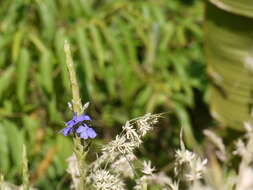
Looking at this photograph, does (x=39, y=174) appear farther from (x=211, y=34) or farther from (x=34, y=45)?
(x=211, y=34)

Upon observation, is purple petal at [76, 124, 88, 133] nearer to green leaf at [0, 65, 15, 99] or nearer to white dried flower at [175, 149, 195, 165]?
white dried flower at [175, 149, 195, 165]

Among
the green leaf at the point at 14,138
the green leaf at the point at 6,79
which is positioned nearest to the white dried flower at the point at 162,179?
the green leaf at the point at 14,138

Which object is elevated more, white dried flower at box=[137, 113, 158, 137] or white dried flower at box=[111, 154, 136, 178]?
white dried flower at box=[137, 113, 158, 137]

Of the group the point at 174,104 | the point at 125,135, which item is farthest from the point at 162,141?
the point at 125,135

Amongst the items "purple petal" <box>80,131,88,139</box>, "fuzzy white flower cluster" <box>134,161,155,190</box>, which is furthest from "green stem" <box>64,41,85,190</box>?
"fuzzy white flower cluster" <box>134,161,155,190</box>

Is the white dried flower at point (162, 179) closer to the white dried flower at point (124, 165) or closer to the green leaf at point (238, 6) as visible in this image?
the white dried flower at point (124, 165)

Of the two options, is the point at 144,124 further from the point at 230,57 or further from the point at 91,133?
the point at 230,57
